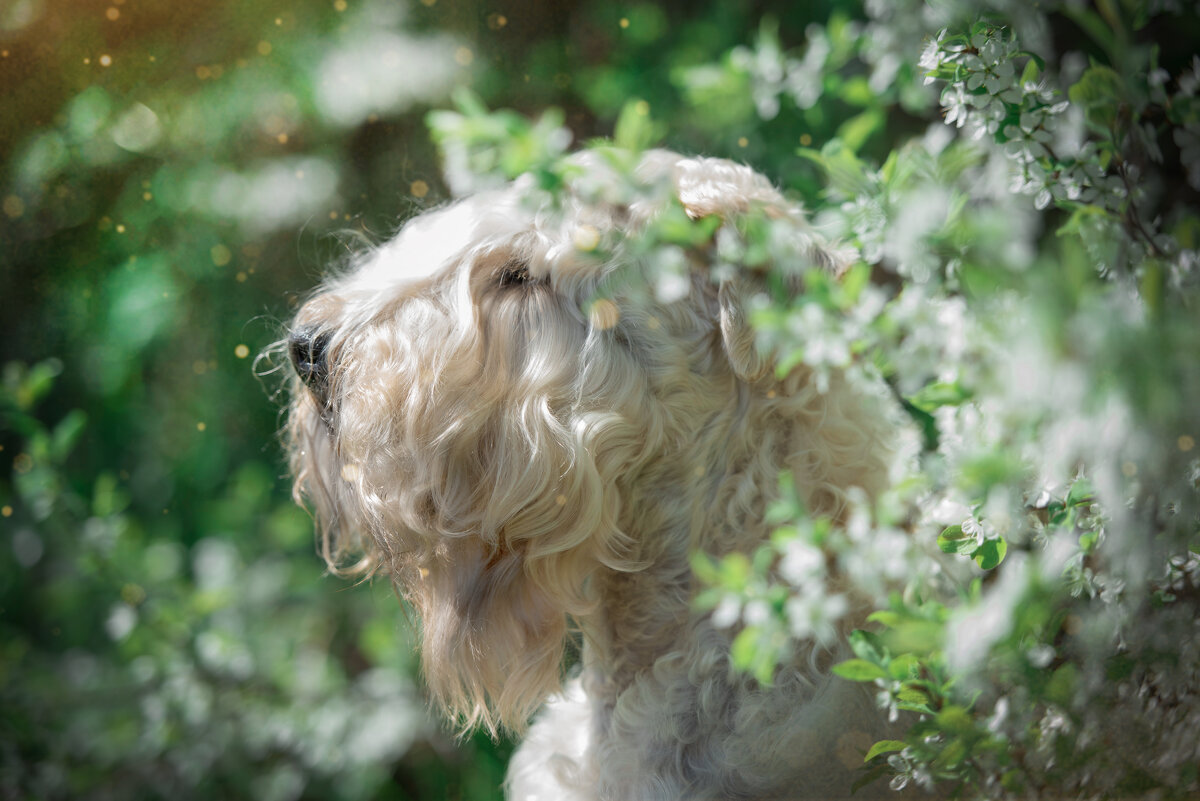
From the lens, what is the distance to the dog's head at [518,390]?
1.25 metres

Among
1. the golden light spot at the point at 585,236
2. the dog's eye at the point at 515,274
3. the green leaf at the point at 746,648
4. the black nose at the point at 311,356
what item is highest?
the golden light spot at the point at 585,236

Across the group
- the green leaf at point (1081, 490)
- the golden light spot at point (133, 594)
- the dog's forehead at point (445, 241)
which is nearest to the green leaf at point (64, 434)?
the golden light spot at point (133, 594)

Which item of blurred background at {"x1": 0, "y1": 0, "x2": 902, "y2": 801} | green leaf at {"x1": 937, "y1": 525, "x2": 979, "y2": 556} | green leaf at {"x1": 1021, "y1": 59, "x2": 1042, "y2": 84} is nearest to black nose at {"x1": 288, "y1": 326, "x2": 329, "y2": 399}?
blurred background at {"x1": 0, "y1": 0, "x2": 902, "y2": 801}

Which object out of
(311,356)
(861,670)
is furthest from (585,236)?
(861,670)

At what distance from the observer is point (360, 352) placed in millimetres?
1277

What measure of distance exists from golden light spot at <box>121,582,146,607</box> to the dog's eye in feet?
5.19

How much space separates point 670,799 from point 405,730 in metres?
1.28

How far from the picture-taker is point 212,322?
2.15 meters

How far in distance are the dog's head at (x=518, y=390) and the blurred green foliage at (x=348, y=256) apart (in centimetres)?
23

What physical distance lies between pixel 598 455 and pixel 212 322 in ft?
4.60

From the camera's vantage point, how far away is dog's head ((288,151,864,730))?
1248 mm

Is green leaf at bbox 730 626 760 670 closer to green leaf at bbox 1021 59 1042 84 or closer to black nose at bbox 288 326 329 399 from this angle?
green leaf at bbox 1021 59 1042 84

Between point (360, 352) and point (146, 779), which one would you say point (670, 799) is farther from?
point (146, 779)

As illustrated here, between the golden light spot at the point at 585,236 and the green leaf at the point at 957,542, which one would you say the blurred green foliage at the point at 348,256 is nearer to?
the green leaf at the point at 957,542
